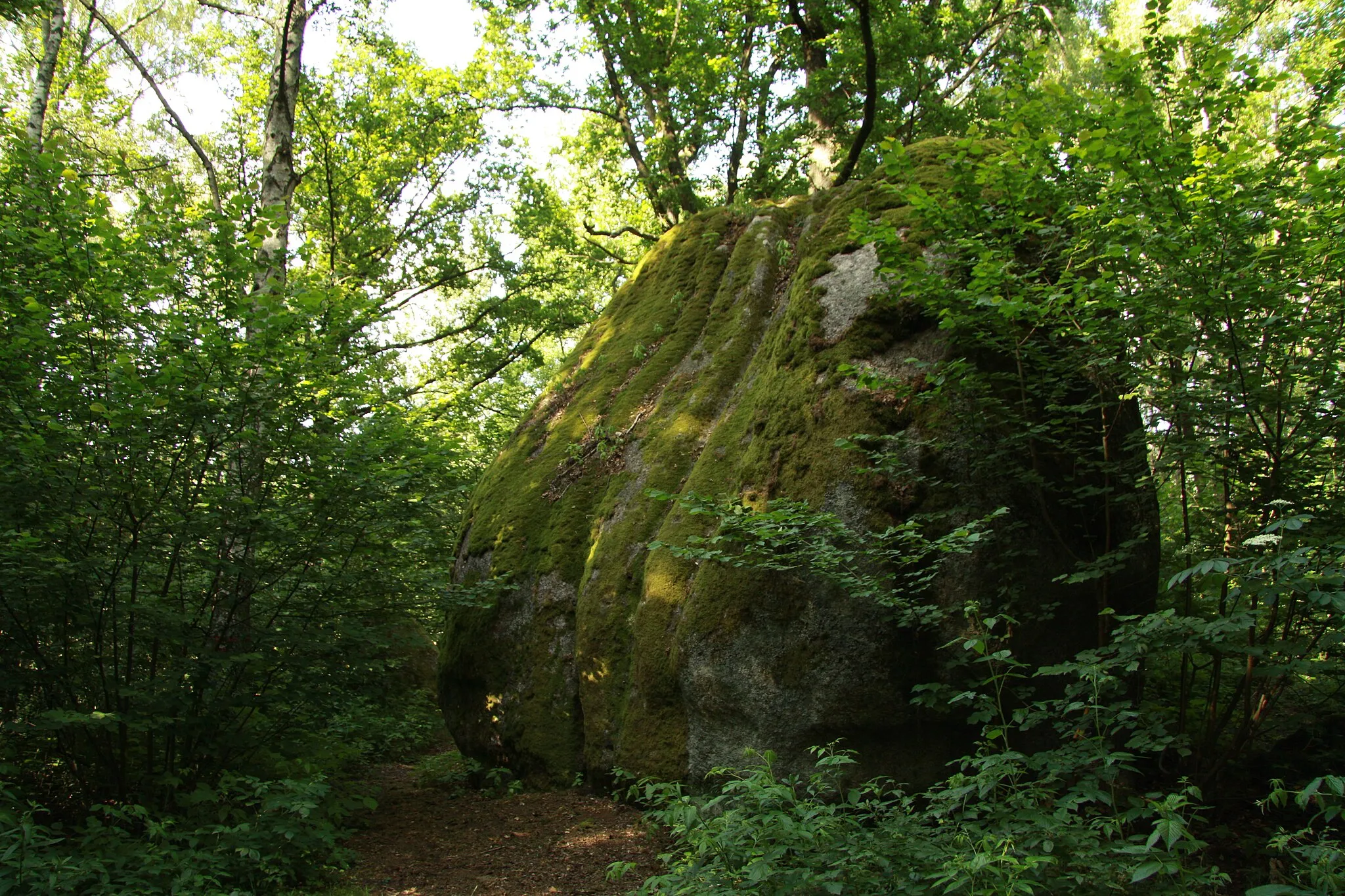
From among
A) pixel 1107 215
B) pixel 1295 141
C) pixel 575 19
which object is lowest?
pixel 1107 215

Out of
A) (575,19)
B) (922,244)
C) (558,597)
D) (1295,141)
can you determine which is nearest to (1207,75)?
(1295,141)

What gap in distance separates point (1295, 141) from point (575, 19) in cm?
1242

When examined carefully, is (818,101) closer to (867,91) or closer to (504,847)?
(867,91)

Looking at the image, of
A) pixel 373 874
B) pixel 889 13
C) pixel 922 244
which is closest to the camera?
pixel 373 874

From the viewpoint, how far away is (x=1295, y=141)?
3805mm

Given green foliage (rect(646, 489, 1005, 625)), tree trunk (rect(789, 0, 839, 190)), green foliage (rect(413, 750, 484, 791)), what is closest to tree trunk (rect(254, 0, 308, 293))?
green foliage (rect(413, 750, 484, 791))

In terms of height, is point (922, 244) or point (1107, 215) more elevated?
point (922, 244)

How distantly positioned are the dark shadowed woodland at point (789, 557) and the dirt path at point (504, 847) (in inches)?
1.8

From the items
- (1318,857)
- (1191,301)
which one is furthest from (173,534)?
(1191,301)

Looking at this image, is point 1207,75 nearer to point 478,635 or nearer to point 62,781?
point 478,635

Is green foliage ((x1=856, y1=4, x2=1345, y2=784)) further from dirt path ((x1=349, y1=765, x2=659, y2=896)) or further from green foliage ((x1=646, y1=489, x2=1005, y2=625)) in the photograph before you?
dirt path ((x1=349, y1=765, x2=659, y2=896))

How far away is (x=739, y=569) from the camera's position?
537cm

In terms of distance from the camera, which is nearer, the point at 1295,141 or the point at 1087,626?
the point at 1295,141

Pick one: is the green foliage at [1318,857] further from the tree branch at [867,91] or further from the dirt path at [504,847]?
the tree branch at [867,91]
